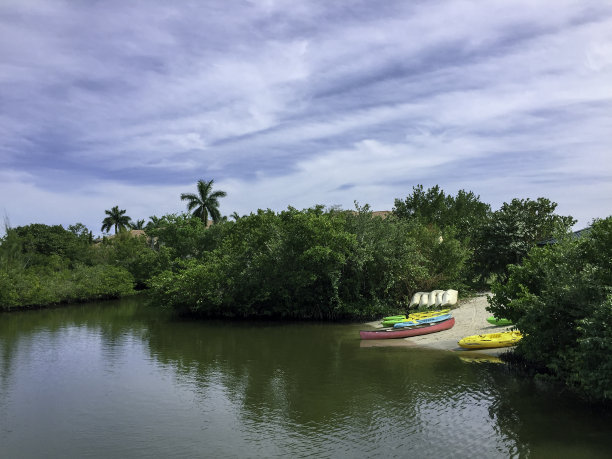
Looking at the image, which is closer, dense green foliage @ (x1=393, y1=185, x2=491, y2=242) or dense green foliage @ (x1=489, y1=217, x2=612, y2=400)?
dense green foliage @ (x1=489, y1=217, x2=612, y2=400)

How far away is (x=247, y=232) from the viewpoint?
40.8 m

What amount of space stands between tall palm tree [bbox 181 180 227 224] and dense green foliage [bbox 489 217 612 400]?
52.4 m

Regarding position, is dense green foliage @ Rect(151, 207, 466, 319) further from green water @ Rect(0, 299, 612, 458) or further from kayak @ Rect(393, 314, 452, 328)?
green water @ Rect(0, 299, 612, 458)

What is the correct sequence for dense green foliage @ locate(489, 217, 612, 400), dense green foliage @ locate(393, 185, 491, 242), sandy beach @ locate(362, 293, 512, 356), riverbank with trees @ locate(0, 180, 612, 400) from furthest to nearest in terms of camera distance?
1. dense green foliage @ locate(393, 185, 491, 242)
2. sandy beach @ locate(362, 293, 512, 356)
3. riverbank with trees @ locate(0, 180, 612, 400)
4. dense green foliage @ locate(489, 217, 612, 400)

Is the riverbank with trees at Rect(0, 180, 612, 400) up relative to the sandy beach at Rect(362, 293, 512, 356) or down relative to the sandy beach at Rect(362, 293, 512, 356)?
up

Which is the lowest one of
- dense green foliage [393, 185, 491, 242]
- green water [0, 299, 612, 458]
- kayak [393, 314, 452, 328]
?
green water [0, 299, 612, 458]

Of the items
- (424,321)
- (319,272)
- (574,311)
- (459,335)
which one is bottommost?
(459,335)

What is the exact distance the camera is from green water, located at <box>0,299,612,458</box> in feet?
43.9

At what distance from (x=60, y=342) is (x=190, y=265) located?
13666 millimetres

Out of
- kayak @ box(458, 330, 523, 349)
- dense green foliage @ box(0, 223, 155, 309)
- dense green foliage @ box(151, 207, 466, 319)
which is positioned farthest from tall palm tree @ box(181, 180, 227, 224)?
kayak @ box(458, 330, 523, 349)

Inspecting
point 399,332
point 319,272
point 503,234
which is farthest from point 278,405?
point 503,234

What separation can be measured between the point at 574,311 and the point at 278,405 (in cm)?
1029

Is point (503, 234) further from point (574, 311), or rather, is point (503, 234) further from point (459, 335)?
point (574, 311)

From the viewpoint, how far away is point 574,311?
49.6 ft
